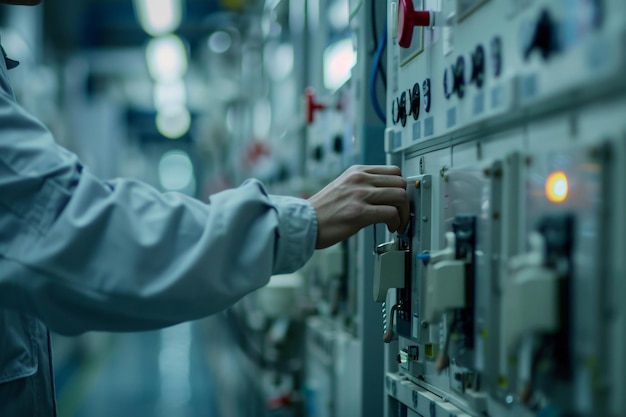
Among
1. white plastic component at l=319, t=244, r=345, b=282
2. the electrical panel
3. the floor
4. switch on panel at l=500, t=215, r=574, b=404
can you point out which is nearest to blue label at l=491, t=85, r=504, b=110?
the electrical panel

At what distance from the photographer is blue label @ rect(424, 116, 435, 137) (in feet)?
4.87

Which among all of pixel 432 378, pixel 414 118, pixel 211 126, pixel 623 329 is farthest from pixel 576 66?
pixel 211 126

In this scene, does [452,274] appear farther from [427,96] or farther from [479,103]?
[427,96]

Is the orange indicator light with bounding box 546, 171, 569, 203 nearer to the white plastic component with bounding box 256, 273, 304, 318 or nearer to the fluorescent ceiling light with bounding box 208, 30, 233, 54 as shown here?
the white plastic component with bounding box 256, 273, 304, 318

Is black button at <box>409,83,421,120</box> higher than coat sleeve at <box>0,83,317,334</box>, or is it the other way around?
black button at <box>409,83,421,120</box>

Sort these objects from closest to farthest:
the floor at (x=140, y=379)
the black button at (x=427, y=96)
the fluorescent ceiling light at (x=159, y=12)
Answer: the black button at (x=427, y=96) < the floor at (x=140, y=379) < the fluorescent ceiling light at (x=159, y=12)

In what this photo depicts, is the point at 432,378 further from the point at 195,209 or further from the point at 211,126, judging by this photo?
the point at 211,126

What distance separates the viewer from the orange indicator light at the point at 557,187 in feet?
3.33

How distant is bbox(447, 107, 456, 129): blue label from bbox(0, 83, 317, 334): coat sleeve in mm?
351

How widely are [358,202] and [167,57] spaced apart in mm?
8351

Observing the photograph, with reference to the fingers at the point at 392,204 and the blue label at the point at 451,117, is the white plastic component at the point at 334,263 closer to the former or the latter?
the fingers at the point at 392,204

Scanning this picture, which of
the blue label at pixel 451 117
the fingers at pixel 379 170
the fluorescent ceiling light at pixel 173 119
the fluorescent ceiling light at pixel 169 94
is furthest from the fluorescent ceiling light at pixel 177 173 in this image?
the blue label at pixel 451 117

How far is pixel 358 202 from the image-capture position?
54.0 inches

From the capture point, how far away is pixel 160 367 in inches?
297
